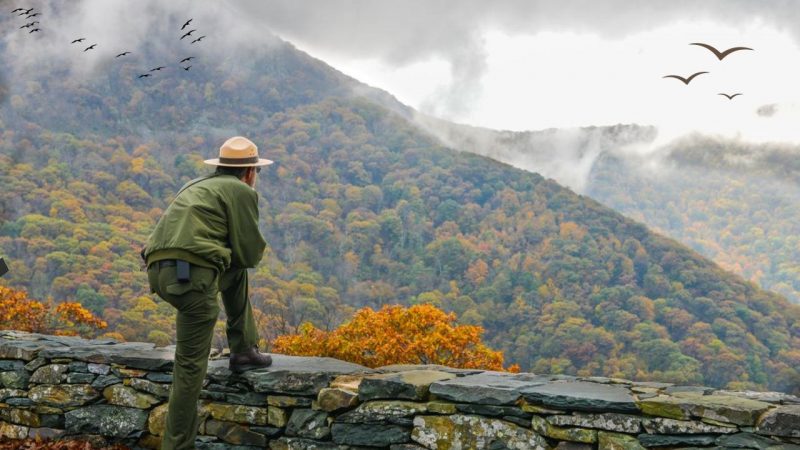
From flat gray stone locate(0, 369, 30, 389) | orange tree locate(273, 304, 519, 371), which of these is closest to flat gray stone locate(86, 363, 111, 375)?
flat gray stone locate(0, 369, 30, 389)

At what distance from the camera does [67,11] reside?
11031 cm

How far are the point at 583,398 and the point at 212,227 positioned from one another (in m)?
2.43

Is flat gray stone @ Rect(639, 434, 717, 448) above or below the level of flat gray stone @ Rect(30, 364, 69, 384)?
above

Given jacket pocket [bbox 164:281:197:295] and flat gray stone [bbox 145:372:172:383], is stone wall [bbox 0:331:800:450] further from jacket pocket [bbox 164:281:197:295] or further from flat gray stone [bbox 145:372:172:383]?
jacket pocket [bbox 164:281:197:295]

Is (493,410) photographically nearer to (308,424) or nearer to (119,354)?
(308,424)

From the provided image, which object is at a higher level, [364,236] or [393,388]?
[364,236]

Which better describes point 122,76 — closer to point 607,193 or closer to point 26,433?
point 607,193

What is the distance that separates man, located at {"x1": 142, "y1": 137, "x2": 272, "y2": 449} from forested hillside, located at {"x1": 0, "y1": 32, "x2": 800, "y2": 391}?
34946 mm

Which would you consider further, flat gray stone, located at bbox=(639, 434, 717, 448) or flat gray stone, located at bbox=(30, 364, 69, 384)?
flat gray stone, located at bbox=(30, 364, 69, 384)

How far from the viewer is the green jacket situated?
4500 millimetres

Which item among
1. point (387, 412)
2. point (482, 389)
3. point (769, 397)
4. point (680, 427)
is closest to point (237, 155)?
point (387, 412)

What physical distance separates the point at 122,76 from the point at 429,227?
5100cm

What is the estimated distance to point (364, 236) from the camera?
268ft

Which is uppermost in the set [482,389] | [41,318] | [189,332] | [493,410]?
[189,332]
